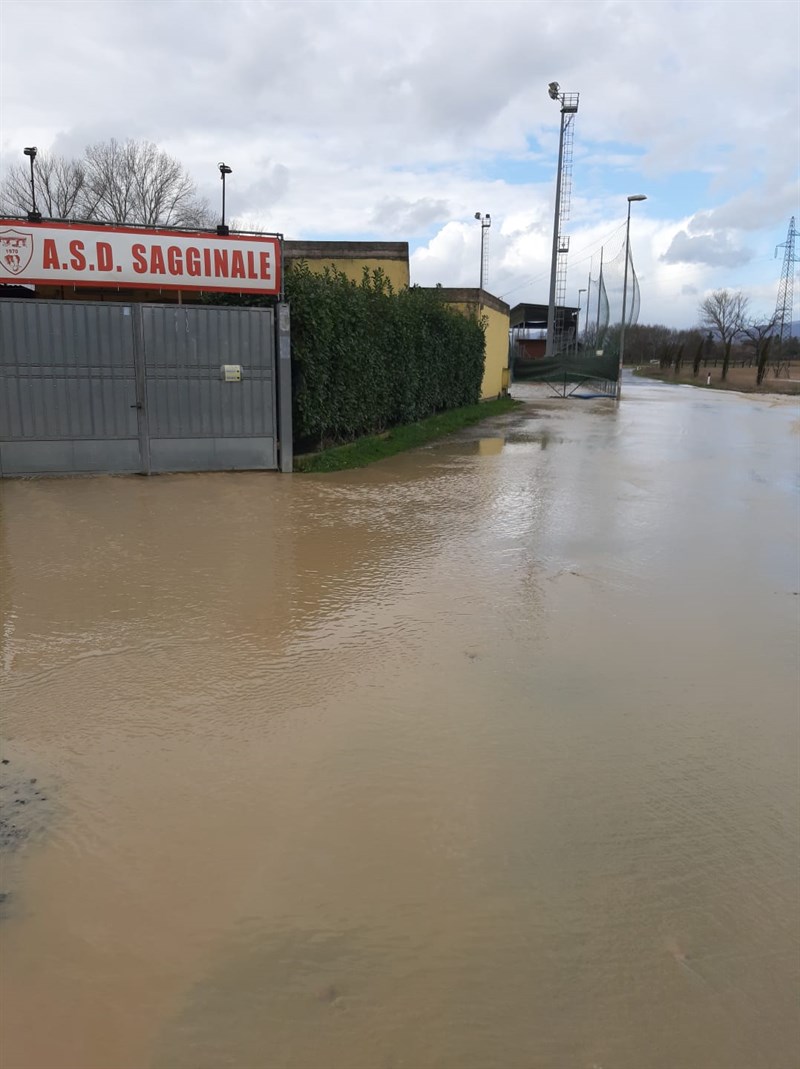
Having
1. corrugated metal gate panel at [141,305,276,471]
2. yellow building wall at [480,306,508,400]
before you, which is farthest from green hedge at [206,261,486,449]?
yellow building wall at [480,306,508,400]

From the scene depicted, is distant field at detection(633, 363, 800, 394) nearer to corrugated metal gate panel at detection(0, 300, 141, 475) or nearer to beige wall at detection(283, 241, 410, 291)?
beige wall at detection(283, 241, 410, 291)

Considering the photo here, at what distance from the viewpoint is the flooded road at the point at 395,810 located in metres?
2.34

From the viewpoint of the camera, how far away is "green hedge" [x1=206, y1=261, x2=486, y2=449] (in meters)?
11.7

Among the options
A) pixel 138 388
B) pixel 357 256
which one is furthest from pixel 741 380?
pixel 138 388

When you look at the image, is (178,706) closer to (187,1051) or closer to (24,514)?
(187,1051)

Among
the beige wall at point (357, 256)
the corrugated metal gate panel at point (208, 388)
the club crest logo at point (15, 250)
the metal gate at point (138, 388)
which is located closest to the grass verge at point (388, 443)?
the metal gate at point (138, 388)

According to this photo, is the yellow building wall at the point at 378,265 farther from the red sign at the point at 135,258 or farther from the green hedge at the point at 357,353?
the red sign at the point at 135,258

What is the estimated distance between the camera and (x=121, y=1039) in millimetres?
2225

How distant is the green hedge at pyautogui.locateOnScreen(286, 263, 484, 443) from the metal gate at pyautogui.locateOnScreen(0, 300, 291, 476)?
1.76ft

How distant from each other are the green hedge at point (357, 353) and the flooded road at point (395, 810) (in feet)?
17.4

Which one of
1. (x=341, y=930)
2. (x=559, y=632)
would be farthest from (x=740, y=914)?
(x=559, y=632)

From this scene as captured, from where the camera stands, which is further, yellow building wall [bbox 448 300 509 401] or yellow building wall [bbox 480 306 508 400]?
yellow building wall [bbox 480 306 508 400]

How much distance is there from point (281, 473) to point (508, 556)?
5.19 m

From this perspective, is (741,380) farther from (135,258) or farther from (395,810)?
(395,810)
